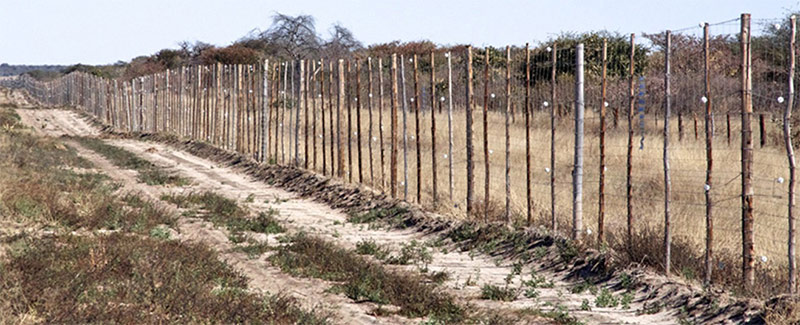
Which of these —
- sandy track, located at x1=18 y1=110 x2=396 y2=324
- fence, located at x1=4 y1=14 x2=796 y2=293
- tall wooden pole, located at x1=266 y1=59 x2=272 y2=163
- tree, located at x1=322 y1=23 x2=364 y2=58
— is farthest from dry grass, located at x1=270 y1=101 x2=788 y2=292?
tree, located at x1=322 y1=23 x2=364 y2=58

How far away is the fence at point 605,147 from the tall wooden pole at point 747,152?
12 millimetres

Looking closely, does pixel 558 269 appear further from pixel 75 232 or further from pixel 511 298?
pixel 75 232

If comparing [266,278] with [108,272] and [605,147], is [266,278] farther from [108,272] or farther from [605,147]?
[605,147]

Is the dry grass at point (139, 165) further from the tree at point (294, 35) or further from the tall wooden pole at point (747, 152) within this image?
the tree at point (294, 35)

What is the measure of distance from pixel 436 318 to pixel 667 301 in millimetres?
2177

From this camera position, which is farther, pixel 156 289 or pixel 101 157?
pixel 101 157

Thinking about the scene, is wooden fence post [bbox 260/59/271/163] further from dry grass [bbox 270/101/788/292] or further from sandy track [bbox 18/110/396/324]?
sandy track [bbox 18/110/396/324]

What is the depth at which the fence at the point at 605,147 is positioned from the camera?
26.3 feet

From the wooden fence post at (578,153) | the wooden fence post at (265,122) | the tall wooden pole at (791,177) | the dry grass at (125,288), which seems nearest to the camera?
the dry grass at (125,288)

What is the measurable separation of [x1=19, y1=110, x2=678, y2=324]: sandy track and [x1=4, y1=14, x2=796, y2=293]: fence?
924 millimetres

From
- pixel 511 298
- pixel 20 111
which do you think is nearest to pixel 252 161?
pixel 511 298

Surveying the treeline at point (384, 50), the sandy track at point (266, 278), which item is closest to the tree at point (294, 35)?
the treeline at point (384, 50)

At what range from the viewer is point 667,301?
7.69m

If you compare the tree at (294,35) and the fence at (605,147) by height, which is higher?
the tree at (294,35)
